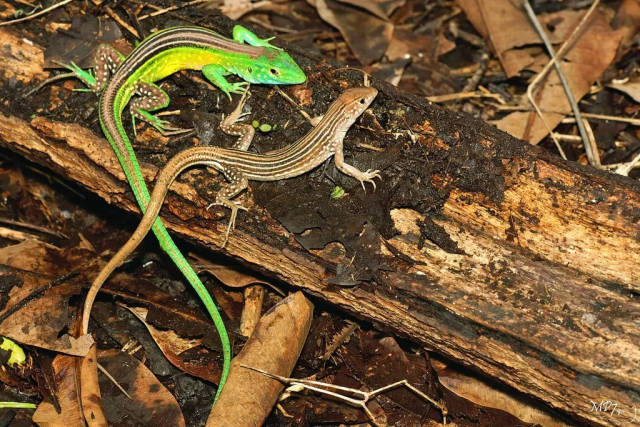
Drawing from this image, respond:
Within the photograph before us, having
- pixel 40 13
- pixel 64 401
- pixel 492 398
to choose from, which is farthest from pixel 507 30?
pixel 64 401

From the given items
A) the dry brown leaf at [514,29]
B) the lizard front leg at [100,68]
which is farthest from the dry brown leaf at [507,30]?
the lizard front leg at [100,68]

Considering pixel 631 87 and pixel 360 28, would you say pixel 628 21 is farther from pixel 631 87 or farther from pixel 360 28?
pixel 360 28

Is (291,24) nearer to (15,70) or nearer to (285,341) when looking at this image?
(15,70)

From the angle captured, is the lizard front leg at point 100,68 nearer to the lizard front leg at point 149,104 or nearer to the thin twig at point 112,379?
the lizard front leg at point 149,104

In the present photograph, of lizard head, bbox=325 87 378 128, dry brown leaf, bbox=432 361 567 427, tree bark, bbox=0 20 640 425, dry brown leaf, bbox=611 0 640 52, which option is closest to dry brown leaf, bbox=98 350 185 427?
tree bark, bbox=0 20 640 425

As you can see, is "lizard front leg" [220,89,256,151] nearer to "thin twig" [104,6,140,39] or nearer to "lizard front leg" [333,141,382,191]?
"lizard front leg" [333,141,382,191]
